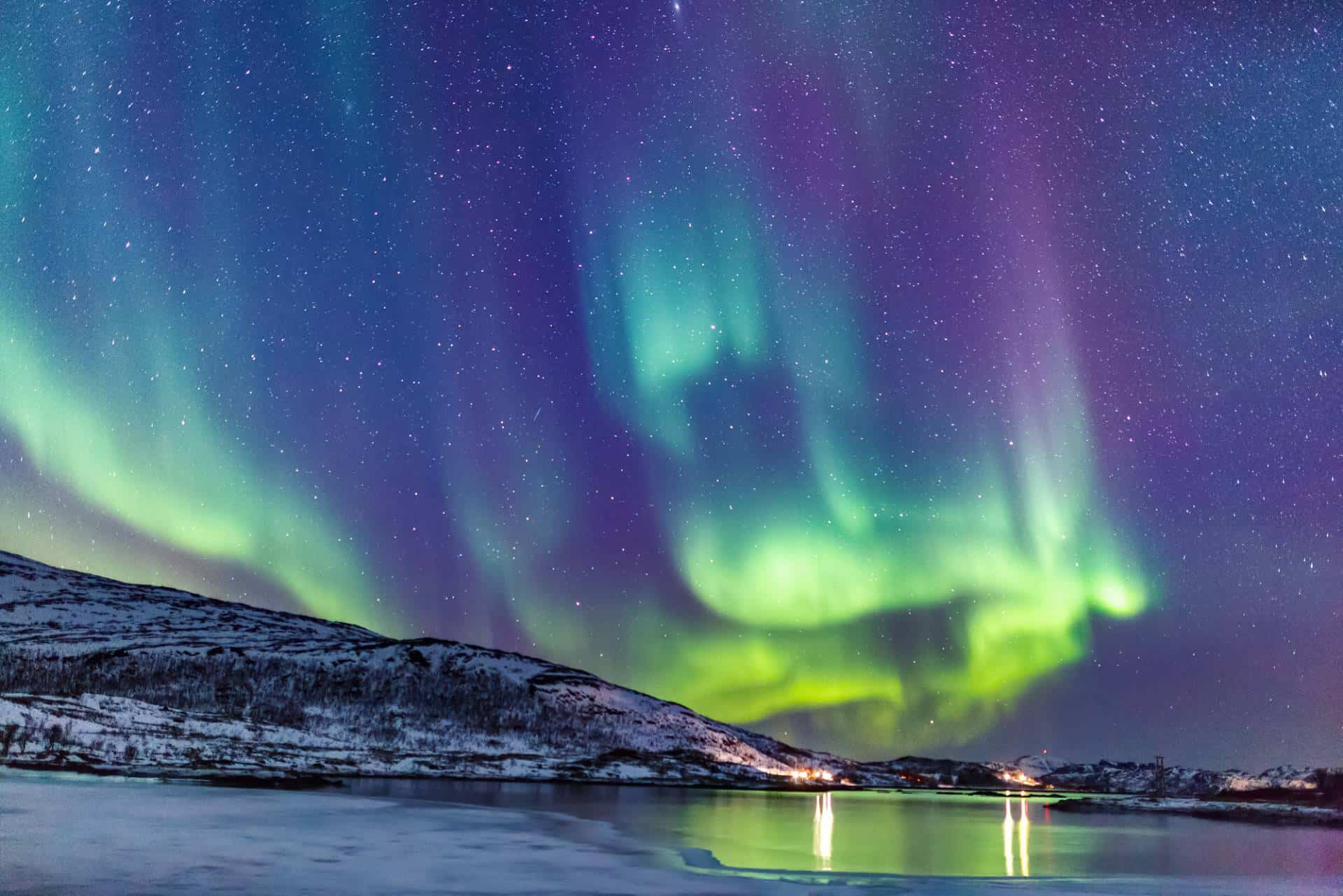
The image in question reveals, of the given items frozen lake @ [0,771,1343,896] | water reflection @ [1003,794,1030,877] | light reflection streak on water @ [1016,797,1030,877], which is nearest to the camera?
frozen lake @ [0,771,1343,896]

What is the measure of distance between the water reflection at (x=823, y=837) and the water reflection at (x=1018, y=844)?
619cm

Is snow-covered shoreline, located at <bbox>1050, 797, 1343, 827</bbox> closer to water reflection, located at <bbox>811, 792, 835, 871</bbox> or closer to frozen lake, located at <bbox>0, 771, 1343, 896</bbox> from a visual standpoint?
frozen lake, located at <bbox>0, 771, 1343, 896</bbox>

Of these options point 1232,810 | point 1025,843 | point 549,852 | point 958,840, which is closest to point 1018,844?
point 1025,843

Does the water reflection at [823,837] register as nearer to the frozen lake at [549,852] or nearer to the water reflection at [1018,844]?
the frozen lake at [549,852]

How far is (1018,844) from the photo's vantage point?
53.3m

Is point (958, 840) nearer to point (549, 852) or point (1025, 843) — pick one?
point (1025, 843)

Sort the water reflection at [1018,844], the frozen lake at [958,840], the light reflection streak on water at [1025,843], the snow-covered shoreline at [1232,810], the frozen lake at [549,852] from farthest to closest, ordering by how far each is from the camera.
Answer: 1. the snow-covered shoreline at [1232,810]
2. the frozen lake at [958,840]
3. the water reflection at [1018,844]
4. the light reflection streak on water at [1025,843]
5. the frozen lake at [549,852]

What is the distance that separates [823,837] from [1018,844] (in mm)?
9684

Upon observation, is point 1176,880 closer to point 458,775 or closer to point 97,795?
point 97,795

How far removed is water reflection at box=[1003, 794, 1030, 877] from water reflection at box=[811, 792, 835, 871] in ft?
20.3

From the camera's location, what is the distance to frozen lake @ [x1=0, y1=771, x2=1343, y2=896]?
2400cm

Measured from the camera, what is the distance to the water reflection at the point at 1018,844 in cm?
3662

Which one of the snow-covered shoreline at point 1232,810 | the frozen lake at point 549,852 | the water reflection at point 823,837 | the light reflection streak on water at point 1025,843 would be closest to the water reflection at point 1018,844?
the light reflection streak on water at point 1025,843

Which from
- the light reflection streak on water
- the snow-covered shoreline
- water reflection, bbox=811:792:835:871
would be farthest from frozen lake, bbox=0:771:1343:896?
the snow-covered shoreline
